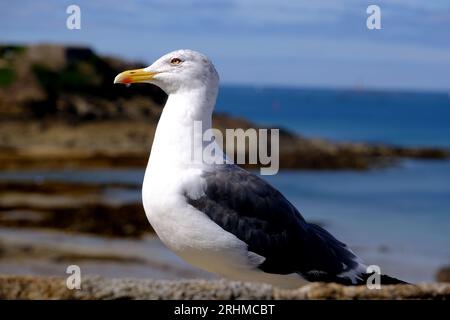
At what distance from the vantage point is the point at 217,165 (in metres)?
3.06

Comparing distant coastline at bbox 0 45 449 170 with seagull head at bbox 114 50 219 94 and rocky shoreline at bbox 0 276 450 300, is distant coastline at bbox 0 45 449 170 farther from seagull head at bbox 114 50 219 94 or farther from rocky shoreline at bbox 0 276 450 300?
seagull head at bbox 114 50 219 94

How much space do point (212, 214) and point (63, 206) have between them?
15283mm

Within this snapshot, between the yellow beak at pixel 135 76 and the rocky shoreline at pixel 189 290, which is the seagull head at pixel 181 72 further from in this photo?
the rocky shoreline at pixel 189 290

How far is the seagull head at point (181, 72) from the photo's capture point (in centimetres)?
296

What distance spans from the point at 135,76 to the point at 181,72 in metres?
0.18

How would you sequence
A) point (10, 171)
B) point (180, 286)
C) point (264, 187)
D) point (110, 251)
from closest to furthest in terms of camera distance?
1. point (264, 187)
2. point (180, 286)
3. point (110, 251)
4. point (10, 171)

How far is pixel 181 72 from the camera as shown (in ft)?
9.77

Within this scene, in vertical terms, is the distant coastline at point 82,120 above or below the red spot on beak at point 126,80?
below

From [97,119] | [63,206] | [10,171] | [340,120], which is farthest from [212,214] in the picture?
[340,120]

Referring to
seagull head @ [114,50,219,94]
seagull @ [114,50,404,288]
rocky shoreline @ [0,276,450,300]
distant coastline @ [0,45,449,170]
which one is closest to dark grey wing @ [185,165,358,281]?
seagull @ [114,50,404,288]

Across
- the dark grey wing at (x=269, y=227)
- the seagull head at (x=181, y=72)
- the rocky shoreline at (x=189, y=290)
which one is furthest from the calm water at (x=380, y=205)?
the seagull head at (x=181, y=72)

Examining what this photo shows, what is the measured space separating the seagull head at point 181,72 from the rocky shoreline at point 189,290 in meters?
1.52

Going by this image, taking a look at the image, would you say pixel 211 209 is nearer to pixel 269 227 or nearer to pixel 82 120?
pixel 269 227

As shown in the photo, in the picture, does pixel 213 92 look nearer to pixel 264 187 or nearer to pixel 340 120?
pixel 264 187
